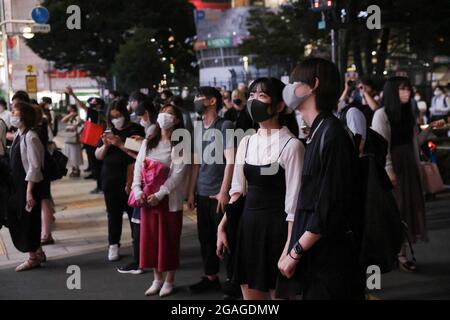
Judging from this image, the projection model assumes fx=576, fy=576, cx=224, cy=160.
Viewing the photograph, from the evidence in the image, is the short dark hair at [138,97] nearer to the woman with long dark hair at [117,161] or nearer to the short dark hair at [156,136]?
the woman with long dark hair at [117,161]

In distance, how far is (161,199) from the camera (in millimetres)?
4938

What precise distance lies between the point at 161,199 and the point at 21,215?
183cm

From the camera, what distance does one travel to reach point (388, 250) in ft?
8.53

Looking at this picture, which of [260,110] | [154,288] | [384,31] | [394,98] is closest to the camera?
[260,110]

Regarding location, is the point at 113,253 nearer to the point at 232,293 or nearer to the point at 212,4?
the point at 232,293

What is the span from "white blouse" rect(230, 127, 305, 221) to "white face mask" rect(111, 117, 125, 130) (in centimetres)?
281

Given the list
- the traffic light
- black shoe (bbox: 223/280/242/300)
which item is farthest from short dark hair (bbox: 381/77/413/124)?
the traffic light

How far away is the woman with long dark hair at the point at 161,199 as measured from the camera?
497cm

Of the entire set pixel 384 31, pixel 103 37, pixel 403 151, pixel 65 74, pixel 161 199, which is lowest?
pixel 161 199

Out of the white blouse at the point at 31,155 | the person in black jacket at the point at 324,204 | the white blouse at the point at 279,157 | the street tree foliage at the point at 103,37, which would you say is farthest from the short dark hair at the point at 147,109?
the street tree foliage at the point at 103,37

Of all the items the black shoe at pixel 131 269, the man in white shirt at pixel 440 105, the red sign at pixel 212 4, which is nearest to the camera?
the black shoe at pixel 131 269

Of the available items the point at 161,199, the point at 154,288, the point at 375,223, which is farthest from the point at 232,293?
the point at 375,223

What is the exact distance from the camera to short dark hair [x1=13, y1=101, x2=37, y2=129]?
229 inches

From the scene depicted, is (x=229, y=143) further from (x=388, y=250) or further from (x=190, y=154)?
(x=388, y=250)
